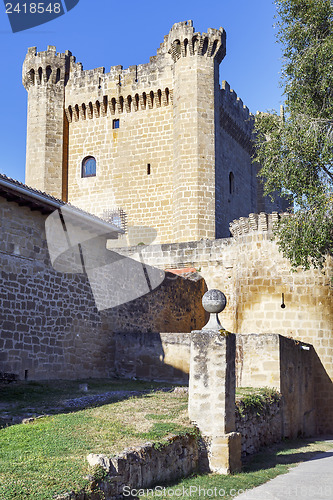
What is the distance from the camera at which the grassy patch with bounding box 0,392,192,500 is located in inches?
223

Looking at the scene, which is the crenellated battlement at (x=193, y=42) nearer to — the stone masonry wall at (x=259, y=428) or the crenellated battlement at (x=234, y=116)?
the crenellated battlement at (x=234, y=116)

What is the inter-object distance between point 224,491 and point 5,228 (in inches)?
272

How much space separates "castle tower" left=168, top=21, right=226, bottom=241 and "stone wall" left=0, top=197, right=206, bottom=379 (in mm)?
9762

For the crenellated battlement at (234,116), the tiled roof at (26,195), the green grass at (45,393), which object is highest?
the crenellated battlement at (234,116)

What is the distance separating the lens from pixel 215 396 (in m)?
8.66

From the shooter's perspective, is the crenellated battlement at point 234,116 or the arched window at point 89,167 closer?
the crenellated battlement at point 234,116

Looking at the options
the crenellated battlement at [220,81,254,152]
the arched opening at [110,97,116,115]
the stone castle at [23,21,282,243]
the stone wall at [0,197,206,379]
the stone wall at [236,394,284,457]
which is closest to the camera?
the stone wall at [236,394,284,457]

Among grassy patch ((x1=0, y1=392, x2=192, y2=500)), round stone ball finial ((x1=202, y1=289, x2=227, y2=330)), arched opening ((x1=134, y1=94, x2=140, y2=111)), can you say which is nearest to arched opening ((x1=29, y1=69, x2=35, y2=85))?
arched opening ((x1=134, y1=94, x2=140, y2=111))

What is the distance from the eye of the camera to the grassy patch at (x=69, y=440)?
5.65m

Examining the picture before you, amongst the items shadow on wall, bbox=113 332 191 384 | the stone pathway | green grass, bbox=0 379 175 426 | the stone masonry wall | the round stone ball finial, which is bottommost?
the stone pathway

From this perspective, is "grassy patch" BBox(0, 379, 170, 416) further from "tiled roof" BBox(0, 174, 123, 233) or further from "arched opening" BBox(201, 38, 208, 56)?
"arched opening" BBox(201, 38, 208, 56)

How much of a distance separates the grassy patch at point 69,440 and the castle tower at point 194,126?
53.4 feet

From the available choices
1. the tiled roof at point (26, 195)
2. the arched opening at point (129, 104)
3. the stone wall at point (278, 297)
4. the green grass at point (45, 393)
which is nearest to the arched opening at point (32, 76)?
the arched opening at point (129, 104)

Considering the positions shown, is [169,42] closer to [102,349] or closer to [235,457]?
[102,349]
